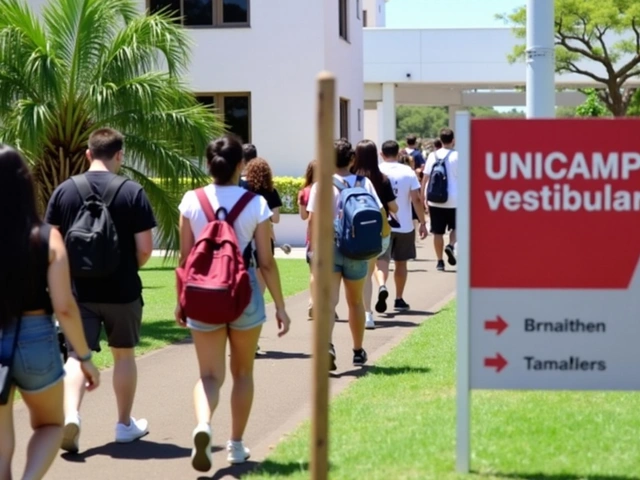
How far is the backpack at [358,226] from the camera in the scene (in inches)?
380

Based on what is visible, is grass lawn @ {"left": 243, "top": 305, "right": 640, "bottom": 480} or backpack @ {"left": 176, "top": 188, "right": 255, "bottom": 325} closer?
grass lawn @ {"left": 243, "top": 305, "right": 640, "bottom": 480}

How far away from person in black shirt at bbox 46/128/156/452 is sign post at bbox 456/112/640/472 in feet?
7.05

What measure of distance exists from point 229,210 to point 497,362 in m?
1.75

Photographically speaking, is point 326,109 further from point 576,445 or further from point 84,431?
point 84,431

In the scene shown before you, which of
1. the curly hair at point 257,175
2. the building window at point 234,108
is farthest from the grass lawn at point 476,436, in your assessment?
the building window at point 234,108

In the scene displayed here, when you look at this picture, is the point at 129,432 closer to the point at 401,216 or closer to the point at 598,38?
the point at 401,216

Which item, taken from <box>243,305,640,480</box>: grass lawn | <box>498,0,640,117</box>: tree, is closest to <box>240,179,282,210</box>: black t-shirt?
<box>243,305,640,480</box>: grass lawn

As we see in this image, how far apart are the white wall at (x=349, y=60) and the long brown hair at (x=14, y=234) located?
1947cm

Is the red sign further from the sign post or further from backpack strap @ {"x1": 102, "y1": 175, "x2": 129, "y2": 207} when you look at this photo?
backpack strap @ {"x1": 102, "y1": 175, "x2": 129, "y2": 207}

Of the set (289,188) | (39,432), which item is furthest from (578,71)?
(39,432)

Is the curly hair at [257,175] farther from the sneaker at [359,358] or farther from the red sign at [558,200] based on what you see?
the red sign at [558,200]

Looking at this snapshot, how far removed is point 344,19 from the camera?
1085 inches

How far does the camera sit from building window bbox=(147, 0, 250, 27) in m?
24.7

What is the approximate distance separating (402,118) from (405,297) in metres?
143
